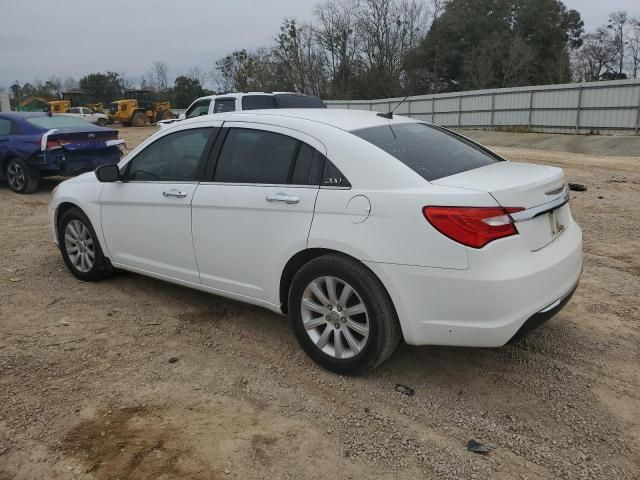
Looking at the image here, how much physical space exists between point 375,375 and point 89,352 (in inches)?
78.8

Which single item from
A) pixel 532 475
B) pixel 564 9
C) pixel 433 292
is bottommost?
pixel 532 475

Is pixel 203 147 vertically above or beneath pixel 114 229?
above

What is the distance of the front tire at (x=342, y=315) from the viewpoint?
3143 millimetres

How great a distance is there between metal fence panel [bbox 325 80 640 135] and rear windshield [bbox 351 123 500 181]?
20920 millimetres

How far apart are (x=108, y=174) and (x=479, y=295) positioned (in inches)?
128

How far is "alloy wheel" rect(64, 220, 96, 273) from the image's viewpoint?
5164 millimetres

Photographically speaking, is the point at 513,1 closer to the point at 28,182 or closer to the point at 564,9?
the point at 564,9

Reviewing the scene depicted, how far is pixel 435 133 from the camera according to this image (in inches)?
160

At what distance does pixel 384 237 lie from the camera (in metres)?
3.05

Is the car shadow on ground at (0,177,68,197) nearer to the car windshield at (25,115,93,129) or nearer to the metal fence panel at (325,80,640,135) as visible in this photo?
the car windshield at (25,115,93,129)

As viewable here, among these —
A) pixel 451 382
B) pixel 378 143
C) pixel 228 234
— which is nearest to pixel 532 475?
pixel 451 382

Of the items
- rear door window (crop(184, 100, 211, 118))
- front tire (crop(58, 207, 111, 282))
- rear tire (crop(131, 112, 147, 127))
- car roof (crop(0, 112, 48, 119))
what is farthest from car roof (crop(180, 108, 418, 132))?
rear tire (crop(131, 112, 147, 127))

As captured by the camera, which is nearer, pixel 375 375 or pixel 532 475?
pixel 532 475

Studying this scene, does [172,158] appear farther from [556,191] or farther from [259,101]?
[259,101]
